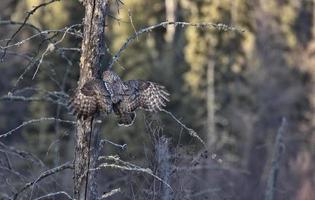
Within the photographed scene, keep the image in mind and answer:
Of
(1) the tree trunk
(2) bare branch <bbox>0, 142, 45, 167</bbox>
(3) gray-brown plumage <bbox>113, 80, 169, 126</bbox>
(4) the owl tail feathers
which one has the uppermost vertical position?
(3) gray-brown plumage <bbox>113, 80, 169, 126</bbox>

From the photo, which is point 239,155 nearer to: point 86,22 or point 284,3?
point 284,3

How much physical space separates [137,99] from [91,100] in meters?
0.66

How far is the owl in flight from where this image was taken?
27.0 ft

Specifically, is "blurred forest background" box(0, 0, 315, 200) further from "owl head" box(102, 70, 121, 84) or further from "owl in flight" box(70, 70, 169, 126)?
"owl head" box(102, 70, 121, 84)

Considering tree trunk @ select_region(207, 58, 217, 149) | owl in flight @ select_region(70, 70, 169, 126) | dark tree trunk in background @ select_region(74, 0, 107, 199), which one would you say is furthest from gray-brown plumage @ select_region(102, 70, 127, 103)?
tree trunk @ select_region(207, 58, 217, 149)

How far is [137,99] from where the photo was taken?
28.8ft

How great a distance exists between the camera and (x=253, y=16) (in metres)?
37.4

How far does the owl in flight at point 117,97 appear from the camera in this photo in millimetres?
8242

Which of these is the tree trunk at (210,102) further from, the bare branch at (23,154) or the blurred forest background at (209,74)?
the bare branch at (23,154)

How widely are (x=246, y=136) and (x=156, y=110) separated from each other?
23001 mm

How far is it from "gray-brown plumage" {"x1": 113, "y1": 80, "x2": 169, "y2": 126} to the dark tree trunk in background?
0.33 metres

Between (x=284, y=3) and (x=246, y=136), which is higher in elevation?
(x=284, y=3)

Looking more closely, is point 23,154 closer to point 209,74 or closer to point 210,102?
point 210,102

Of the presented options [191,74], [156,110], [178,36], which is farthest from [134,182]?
[178,36]
